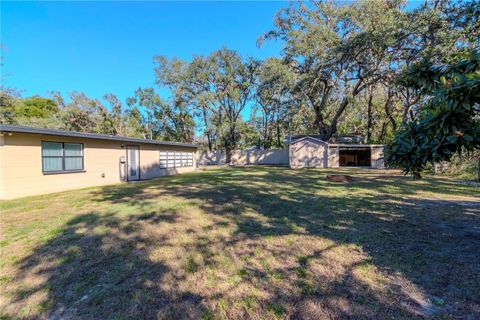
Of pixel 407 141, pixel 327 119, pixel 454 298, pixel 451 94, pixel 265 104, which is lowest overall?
pixel 454 298

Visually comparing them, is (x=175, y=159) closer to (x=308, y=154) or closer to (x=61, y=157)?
(x=61, y=157)

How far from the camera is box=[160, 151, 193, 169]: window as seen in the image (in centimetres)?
1373

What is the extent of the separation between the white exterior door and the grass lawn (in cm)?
598

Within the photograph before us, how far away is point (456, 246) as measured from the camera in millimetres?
3297

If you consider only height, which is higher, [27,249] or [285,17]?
[285,17]

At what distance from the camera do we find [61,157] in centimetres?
836

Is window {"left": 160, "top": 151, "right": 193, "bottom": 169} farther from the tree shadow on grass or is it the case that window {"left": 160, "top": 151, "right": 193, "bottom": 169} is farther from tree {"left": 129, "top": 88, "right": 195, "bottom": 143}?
tree {"left": 129, "top": 88, "right": 195, "bottom": 143}

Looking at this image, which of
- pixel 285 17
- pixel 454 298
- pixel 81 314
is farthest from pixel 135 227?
pixel 285 17

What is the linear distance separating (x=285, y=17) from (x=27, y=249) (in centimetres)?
2150

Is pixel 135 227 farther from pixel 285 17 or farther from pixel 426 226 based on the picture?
pixel 285 17

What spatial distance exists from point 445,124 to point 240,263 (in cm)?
278

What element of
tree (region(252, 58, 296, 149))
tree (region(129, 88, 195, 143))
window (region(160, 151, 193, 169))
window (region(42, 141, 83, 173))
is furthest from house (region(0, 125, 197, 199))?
tree (region(129, 88, 195, 143))

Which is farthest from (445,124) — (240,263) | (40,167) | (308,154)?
(308,154)

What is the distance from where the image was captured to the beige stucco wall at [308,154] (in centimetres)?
1994
